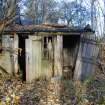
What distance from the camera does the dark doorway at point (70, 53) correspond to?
15.5 metres

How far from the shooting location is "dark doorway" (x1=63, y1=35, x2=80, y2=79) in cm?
1554

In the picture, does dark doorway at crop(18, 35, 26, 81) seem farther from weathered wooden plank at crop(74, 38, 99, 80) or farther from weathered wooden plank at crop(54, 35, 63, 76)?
weathered wooden plank at crop(74, 38, 99, 80)

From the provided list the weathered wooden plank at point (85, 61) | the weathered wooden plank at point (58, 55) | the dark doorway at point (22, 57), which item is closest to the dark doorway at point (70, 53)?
the weathered wooden plank at point (85, 61)

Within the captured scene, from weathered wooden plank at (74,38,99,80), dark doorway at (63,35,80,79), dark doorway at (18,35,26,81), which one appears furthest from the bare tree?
weathered wooden plank at (74,38,99,80)

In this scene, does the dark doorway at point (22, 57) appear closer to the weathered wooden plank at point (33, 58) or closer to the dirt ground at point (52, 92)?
the weathered wooden plank at point (33, 58)

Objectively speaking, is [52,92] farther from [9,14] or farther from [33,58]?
[9,14]

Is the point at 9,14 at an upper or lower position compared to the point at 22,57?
upper

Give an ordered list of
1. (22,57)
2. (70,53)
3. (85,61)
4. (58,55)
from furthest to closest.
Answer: (70,53) < (22,57) < (85,61) < (58,55)

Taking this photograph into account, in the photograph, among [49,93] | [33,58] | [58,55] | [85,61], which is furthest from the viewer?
[85,61]

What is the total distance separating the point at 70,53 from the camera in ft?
53.5

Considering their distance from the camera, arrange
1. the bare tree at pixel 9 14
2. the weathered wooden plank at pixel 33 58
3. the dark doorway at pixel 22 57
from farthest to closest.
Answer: the dark doorway at pixel 22 57 → the weathered wooden plank at pixel 33 58 → the bare tree at pixel 9 14

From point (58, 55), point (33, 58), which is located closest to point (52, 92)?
point (33, 58)

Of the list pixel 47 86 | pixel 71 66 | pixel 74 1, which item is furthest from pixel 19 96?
pixel 74 1

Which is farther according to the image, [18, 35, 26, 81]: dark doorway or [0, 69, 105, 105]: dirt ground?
[18, 35, 26, 81]: dark doorway
